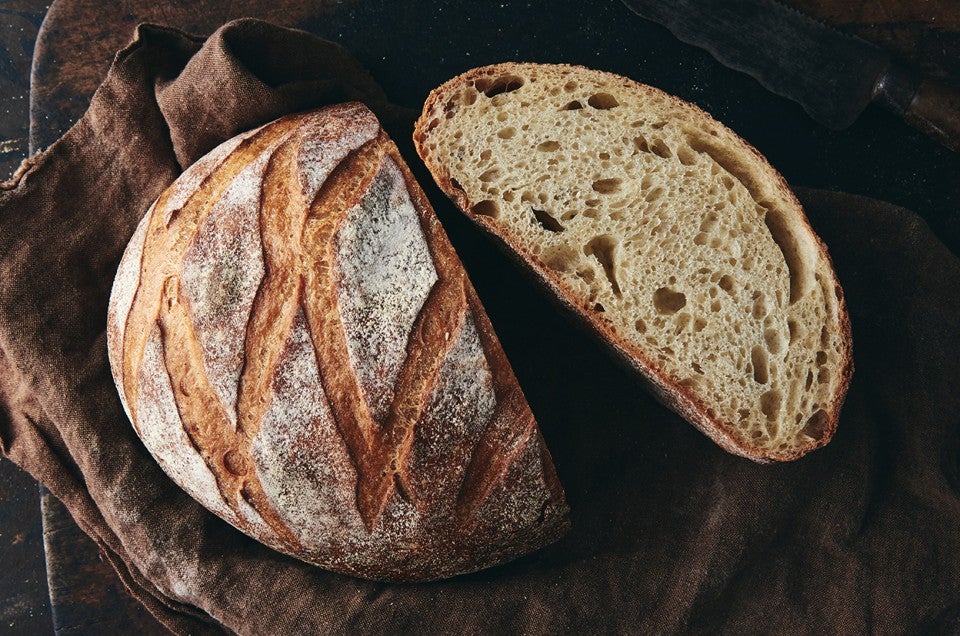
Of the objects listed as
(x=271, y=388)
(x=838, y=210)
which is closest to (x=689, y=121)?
(x=838, y=210)

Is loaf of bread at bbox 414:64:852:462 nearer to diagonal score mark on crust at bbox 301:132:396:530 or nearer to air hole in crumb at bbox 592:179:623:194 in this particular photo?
air hole in crumb at bbox 592:179:623:194

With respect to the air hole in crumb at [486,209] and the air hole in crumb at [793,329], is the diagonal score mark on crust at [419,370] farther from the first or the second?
the air hole in crumb at [793,329]

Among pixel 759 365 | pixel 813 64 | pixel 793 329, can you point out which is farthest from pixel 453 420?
pixel 813 64

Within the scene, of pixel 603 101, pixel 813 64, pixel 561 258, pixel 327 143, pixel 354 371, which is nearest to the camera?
pixel 354 371

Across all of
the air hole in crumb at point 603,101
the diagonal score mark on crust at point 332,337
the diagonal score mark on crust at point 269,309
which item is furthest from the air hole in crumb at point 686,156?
the diagonal score mark on crust at point 269,309

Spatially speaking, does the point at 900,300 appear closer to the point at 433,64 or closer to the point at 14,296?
the point at 433,64

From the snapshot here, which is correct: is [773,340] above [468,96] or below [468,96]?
below

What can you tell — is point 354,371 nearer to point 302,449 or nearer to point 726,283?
point 302,449

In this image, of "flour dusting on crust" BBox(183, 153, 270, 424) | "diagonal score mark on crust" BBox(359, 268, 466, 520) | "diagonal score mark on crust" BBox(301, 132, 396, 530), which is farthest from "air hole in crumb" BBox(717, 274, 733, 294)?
"flour dusting on crust" BBox(183, 153, 270, 424)
